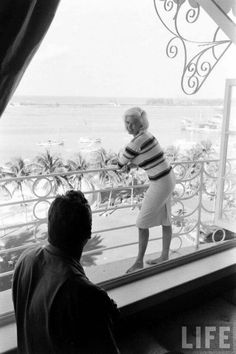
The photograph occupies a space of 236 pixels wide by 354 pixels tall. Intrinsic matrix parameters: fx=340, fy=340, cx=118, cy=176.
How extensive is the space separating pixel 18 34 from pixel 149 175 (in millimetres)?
1385

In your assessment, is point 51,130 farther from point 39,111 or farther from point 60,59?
point 60,59

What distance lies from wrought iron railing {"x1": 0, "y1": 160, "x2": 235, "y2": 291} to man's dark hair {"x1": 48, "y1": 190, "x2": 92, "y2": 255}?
97 centimetres

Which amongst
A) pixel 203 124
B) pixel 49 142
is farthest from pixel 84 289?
pixel 203 124

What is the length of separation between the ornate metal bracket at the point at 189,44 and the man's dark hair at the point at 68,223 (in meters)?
1.35

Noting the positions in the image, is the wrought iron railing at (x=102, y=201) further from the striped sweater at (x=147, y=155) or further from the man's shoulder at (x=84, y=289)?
the man's shoulder at (x=84, y=289)

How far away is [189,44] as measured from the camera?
2.05 metres

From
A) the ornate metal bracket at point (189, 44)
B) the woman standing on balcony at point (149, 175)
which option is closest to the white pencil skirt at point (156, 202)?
the woman standing on balcony at point (149, 175)

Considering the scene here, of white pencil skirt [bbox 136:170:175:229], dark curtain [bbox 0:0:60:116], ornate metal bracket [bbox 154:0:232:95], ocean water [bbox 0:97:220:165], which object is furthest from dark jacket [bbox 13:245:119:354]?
ornate metal bracket [bbox 154:0:232:95]

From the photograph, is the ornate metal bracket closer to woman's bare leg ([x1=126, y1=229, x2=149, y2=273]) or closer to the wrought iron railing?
the wrought iron railing

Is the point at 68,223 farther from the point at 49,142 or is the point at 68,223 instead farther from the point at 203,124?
the point at 203,124

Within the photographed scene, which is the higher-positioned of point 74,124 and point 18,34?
point 18,34

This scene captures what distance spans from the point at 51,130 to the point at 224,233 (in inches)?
69.0

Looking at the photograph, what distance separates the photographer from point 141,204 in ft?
8.04

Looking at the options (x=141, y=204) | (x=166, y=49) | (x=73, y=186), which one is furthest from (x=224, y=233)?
(x=166, y=49)
